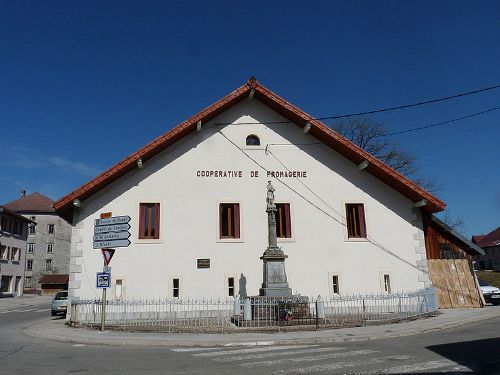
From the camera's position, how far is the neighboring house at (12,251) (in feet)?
154

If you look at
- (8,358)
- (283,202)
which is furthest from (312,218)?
(8,358)

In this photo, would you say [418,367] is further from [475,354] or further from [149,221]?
[149,221]

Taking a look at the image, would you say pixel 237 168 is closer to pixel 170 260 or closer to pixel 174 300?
pixel 170 260

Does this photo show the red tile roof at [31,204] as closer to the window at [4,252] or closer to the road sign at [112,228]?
the window at [4,252]

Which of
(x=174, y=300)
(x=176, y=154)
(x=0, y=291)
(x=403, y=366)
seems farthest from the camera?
(x=0, y=291)

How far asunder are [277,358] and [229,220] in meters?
9.92

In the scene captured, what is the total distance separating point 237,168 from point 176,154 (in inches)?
107

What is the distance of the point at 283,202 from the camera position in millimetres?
19109

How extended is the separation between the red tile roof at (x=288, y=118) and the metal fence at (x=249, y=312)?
414cm

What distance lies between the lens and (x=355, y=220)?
19516mm

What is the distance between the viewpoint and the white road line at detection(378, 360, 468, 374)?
24.4 ft

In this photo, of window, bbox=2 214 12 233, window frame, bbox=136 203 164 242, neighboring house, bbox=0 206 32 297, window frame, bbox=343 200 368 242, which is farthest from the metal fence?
window, bbox=2 214 12 233

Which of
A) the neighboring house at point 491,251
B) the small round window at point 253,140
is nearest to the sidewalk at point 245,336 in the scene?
the small round window at point 253,140

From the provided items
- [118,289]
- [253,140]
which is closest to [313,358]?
[118,289]
